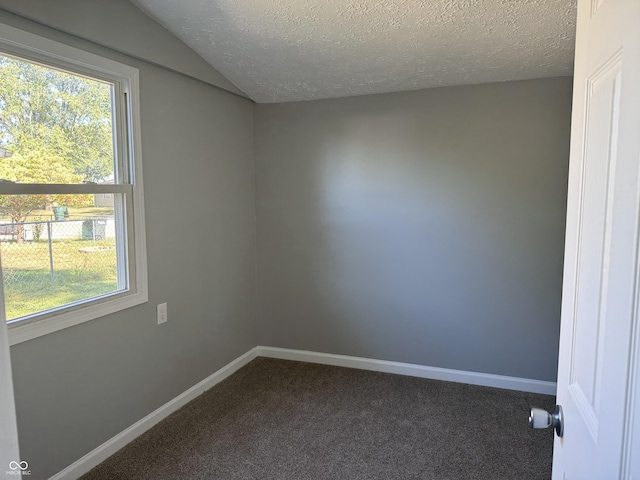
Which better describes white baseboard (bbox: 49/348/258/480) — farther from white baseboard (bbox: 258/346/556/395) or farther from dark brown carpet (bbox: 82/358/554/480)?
white baseboard (bbox: 258/346/556/395)

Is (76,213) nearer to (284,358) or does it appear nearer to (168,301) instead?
(168,301)

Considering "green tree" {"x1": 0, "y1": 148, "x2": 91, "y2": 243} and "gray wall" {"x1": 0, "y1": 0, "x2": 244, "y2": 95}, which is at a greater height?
"gray wall" {"x1": 0, "y1": 0, "x2": 244, "y2": 95}

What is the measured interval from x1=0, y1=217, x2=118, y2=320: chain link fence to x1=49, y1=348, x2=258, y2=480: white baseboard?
2.64ft

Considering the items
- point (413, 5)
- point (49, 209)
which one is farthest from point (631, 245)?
point (49, 209)

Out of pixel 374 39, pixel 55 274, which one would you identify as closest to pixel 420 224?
pixel 374 39

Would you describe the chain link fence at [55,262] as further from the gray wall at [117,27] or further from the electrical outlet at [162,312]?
the gray wall at [117,27]

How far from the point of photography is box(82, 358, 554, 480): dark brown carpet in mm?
2188

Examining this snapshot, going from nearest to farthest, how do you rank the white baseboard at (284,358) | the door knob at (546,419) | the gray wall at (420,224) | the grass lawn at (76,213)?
the door knob at (546,419) < the grass lawn at (76,213) < the white baseboard at (284,358) < the gray wall at (420,224)

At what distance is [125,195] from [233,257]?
1.16 meters

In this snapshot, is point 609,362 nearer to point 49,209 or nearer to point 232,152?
point 49,209

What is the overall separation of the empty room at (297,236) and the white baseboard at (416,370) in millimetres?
20

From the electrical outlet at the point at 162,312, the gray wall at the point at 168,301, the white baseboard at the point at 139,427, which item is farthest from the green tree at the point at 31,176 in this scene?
the white baseboard at the point at 139,427

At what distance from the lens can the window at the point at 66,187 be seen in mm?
1847

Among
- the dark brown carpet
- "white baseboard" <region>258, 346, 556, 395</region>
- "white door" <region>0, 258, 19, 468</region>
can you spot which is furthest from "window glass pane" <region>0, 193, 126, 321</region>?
"white baseboard" <region>258, 346, 556, 395</region>
